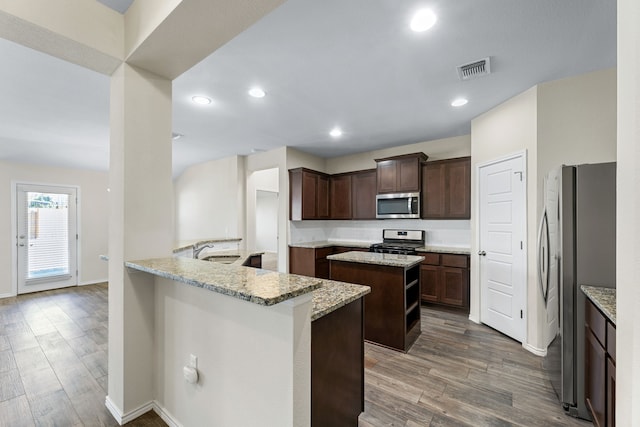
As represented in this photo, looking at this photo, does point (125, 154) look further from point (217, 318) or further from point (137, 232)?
point (217, 318)

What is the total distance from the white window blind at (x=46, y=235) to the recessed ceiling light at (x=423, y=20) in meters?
6.72

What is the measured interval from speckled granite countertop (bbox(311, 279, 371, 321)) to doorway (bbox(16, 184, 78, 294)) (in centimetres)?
621

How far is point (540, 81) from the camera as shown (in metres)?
2.60

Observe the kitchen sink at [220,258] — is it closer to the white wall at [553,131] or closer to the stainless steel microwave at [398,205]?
the stainless steel microwave at [398,205]

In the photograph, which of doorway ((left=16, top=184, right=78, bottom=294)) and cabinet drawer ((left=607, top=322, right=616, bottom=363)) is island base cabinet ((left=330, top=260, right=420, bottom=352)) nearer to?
cabinet drawer ((left=607, top=322, right=616, bottom=363))

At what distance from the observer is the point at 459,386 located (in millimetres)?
2154

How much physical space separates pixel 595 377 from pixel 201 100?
13.1 ft

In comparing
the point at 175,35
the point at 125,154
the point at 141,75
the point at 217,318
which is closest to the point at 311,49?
the point at 175,35

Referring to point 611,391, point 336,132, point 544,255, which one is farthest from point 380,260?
point 336,132

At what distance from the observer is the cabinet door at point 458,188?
411cm

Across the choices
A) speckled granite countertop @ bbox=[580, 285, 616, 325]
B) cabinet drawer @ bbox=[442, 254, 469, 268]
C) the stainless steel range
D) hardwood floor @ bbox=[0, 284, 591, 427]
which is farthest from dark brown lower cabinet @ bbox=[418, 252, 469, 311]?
speckled granite countertop @ bbox=[580, 285, 616, 325]

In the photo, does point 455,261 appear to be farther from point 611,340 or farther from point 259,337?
point 259,337

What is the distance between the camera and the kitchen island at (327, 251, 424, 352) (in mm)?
2721
